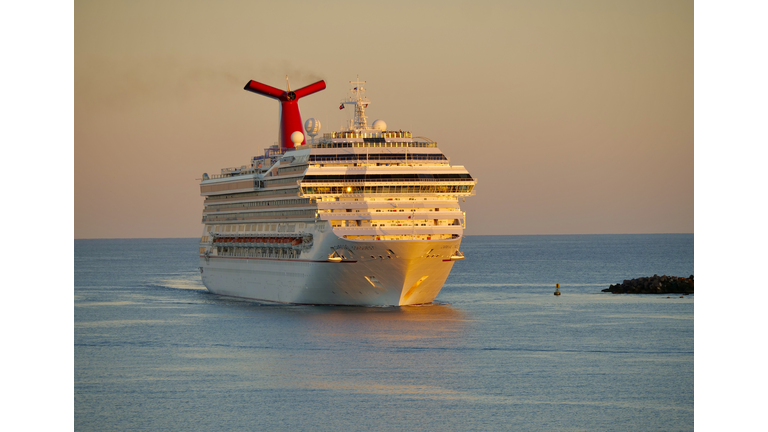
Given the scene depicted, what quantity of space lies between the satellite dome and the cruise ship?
3.62 meters

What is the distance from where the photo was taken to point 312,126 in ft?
200

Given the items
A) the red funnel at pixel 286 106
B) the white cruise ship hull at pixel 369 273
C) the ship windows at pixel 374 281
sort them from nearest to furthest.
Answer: the white cruise ship hull at pixel 369 273
the ship windows at pixel 374 281
the red funnel at pixel 286 106

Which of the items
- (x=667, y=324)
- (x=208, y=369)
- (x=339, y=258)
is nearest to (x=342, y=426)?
(x=208, y=369)

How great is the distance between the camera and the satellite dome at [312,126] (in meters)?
60.7

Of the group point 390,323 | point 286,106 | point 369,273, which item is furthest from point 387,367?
point 286,106

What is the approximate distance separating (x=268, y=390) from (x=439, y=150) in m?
23.8

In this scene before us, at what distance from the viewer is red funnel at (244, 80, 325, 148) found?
6956 centimetres

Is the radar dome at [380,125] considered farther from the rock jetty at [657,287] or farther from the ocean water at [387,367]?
the rock jetty at [657,287]

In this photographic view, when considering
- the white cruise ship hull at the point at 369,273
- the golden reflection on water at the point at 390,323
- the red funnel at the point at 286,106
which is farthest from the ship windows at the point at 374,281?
the red funnel at the point at 286,106

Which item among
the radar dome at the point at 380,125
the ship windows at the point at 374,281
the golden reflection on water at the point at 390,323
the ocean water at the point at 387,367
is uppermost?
the radar dome at the point at 380,125

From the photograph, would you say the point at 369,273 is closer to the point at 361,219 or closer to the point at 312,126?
the point at 361,219

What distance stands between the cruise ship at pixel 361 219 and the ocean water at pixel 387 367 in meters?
1.50

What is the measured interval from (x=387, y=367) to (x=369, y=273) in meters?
13.2
